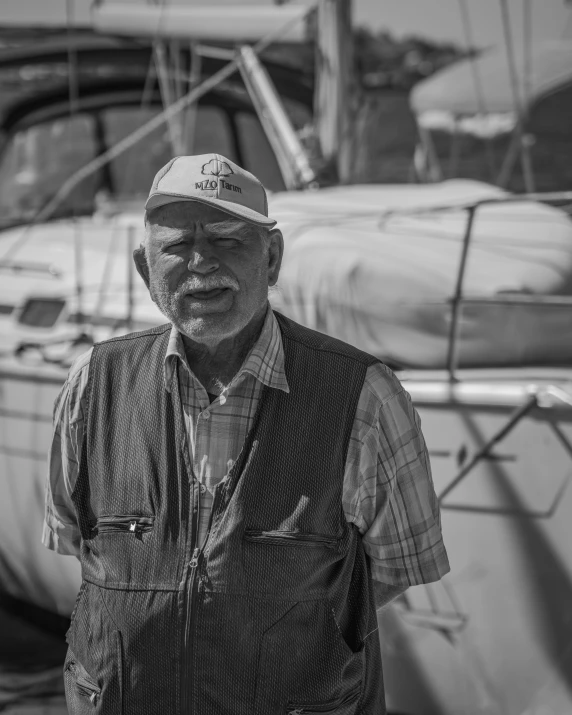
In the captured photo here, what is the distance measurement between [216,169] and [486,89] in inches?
213

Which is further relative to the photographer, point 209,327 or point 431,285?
point 431,285

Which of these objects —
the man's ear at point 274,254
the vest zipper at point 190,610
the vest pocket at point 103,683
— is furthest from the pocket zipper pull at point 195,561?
the man's ear at point 274,254

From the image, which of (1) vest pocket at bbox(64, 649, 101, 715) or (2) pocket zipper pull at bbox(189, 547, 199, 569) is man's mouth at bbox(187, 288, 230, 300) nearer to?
(2) pocket zipper pull at bbox(189, 547, 199, 569)

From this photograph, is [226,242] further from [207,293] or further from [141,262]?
[141,262]

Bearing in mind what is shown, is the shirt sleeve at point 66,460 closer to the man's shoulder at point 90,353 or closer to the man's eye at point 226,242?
the man's shoulder at point 90,353

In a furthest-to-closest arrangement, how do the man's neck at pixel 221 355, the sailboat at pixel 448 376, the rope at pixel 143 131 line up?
1. the rope at pixel 143 131
2. the sailboat at pixel 448 376
3. the man's neck at pixel 221 355

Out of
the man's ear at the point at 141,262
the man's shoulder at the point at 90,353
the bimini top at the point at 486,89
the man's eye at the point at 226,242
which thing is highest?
the bimini top at the point at 486,89

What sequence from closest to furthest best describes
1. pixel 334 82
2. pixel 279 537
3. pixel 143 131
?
pixel 279 537
pixel 143 131
pixel 334 82

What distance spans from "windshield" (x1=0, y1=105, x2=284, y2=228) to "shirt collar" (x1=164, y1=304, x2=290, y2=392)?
3975 millimetres

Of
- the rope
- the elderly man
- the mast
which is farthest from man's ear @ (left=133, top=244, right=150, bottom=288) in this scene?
the mast

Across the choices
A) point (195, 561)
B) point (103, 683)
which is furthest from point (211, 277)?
point (103, 683)

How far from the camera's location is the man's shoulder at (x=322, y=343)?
1551 mm

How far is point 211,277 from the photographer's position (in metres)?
1.53

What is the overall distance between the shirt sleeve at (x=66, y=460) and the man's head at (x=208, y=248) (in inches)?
8.4
